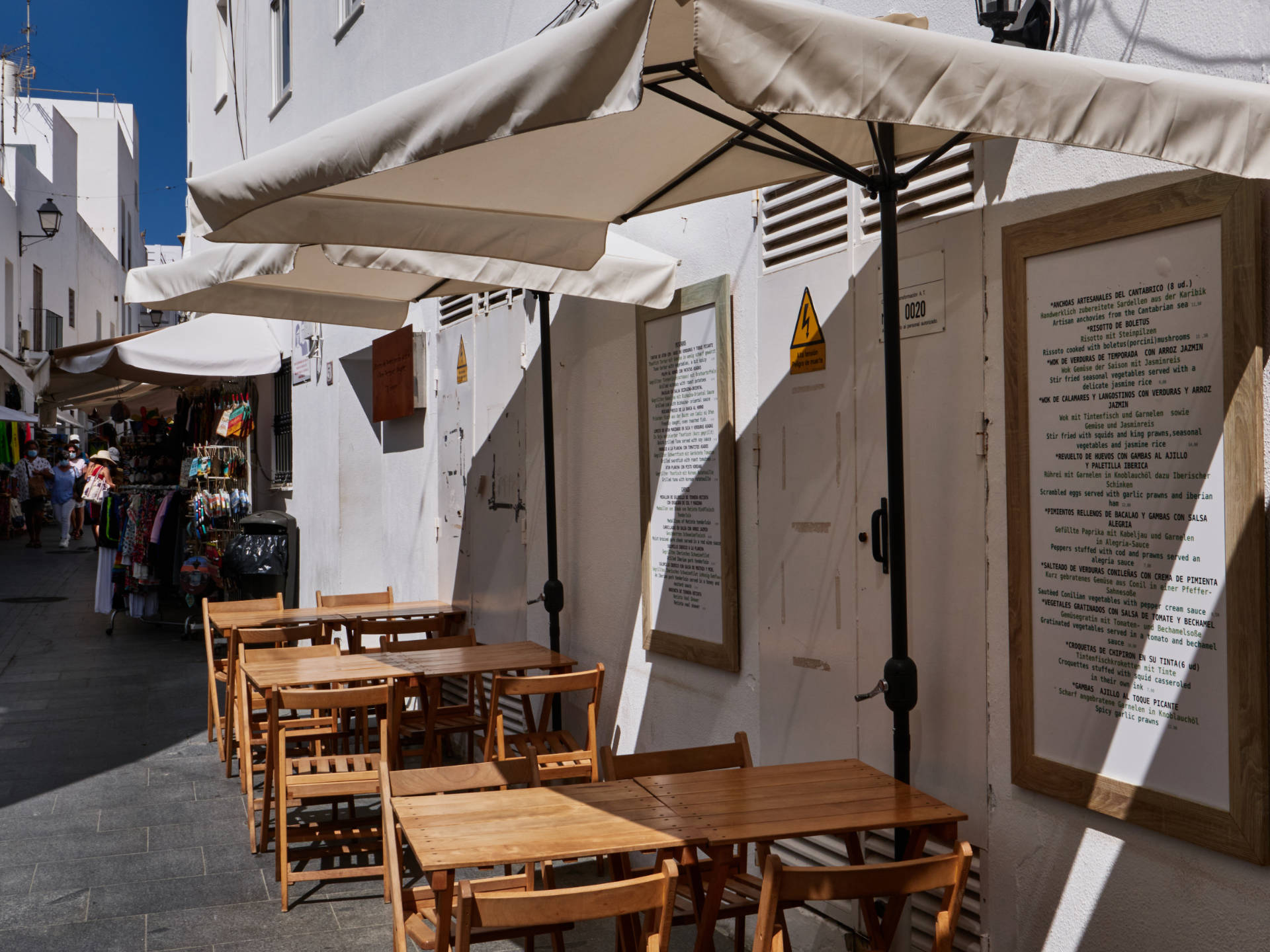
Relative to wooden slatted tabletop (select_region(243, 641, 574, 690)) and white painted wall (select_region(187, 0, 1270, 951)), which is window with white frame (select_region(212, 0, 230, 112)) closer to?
white painted wall (select_region(187, 0, 1270, 951))

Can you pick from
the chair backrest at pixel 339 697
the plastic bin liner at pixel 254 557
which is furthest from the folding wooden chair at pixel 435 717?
the plastic bin liner at pixel 254 557

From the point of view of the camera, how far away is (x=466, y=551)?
25.9 ft

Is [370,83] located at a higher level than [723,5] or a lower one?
higher

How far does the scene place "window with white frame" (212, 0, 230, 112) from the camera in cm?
1512

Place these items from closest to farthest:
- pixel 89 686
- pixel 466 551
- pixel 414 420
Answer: pixel 466 551
pixel 414 420
pixel 89 686

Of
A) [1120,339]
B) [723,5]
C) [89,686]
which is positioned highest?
[723,5]

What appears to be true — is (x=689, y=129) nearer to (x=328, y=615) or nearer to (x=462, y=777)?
(x=462, y=777)

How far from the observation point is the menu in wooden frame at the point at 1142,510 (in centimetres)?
273

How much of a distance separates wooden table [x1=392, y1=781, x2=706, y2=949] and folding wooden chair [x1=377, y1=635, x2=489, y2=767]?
236 cm

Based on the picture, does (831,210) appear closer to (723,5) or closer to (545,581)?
(723,5)

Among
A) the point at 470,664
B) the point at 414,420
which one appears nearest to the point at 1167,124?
the point at 470,664

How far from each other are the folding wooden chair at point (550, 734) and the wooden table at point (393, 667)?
28cm

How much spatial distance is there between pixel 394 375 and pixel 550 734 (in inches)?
168

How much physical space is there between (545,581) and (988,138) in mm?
3834
